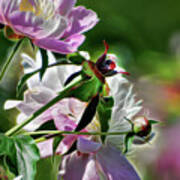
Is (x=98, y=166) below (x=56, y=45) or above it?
below

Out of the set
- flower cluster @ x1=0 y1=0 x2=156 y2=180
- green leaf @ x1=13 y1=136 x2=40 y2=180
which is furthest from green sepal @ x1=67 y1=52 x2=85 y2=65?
green leaf @ x1=13 y1=136 x2=40 y2=180

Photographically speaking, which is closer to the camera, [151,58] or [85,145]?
[85,145]

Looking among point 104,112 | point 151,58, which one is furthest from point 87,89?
point 151,58

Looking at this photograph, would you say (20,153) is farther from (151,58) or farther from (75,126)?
(151,58)

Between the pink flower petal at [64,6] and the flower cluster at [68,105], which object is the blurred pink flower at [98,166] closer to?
the flower cluster at [68,105]

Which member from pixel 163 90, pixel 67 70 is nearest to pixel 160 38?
pixel 67 70

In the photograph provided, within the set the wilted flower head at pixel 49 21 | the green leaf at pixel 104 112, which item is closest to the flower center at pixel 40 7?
the wilted flower head at pixel 49 21
